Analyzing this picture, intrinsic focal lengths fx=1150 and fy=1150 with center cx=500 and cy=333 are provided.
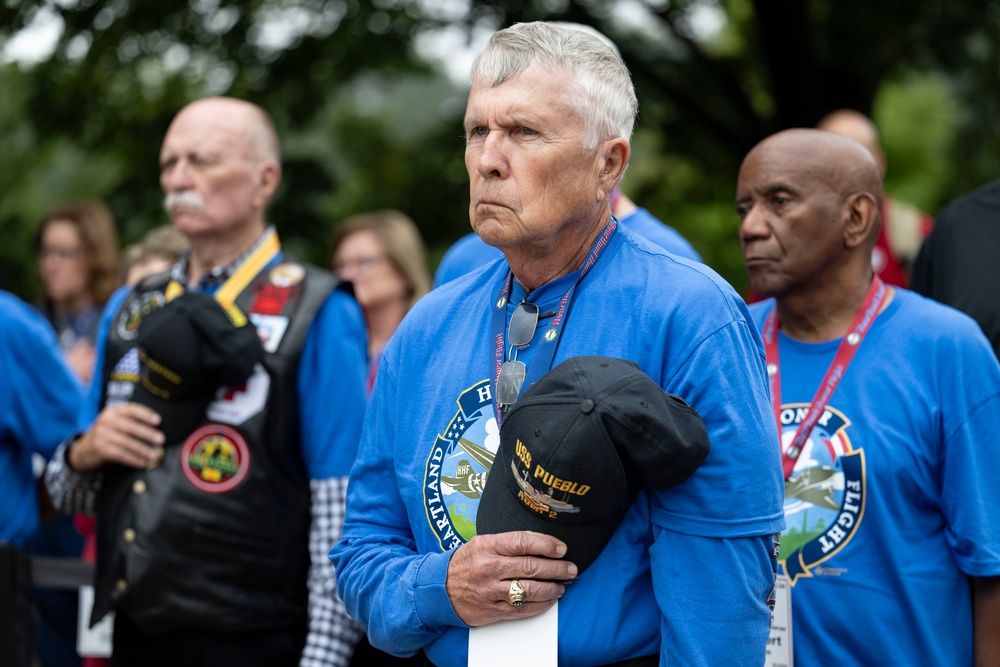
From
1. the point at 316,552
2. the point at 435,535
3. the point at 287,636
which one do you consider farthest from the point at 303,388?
the point at 435,535

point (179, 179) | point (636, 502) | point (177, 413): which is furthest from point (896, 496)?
point (179, 179)

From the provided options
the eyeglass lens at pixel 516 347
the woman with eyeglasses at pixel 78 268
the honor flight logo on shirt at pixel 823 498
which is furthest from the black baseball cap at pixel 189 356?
the woman with eyeglasses at pixel 78 268

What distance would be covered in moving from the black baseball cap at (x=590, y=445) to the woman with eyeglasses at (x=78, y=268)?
4894mm

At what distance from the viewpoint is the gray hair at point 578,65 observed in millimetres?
2133

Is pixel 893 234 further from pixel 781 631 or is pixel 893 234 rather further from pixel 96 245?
pixel 96 245

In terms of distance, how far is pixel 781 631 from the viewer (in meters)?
2.80

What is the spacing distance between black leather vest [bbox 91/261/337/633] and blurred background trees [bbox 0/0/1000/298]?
162 inches

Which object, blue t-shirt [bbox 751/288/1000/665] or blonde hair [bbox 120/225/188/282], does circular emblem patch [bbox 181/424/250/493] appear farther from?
blonde hair [bbox 120/225/188/282]

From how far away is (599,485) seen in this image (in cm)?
191

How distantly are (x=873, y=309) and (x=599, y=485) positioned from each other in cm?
A: 141

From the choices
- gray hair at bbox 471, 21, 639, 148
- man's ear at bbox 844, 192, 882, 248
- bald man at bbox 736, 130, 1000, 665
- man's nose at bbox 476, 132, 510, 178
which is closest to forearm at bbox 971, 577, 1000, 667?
bald man at bbox 736, 130, 1000, 665

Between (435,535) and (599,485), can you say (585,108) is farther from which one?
(435,535)

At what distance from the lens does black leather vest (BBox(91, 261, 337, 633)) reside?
3.35 metres

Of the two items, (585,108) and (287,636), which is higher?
(585,108)
